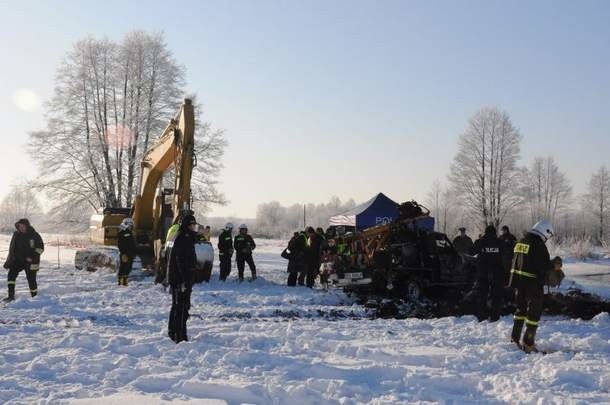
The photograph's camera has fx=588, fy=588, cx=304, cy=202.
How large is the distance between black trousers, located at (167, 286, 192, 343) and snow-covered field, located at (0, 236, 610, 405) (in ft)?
0.52

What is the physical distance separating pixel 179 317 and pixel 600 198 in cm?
6497

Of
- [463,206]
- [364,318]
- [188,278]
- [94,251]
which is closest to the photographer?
[188,278]

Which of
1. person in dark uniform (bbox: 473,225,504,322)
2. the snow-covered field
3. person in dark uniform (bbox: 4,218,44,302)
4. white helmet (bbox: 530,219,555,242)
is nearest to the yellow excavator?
person in dark uniform (bbox: 4,218,44,302)

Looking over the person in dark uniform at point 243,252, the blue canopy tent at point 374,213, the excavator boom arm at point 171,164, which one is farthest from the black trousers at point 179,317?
the blue canopy tent at point 374,213

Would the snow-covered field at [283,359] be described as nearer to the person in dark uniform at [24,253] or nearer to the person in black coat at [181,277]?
the person in black coat at [181,277]

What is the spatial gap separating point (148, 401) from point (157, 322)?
4.37 meters

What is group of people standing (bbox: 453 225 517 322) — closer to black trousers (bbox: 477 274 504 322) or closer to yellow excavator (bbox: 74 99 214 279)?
black trousers (bbox: 477 274 504 322)

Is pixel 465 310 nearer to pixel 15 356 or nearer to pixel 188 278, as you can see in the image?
pixel 188 278

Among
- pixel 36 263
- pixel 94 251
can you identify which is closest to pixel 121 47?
pixel 94 251

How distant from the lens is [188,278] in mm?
8086

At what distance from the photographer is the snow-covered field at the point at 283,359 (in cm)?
551

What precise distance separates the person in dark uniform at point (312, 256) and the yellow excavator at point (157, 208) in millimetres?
2719

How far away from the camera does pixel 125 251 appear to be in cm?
1530

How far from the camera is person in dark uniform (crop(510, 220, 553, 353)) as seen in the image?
793cm
